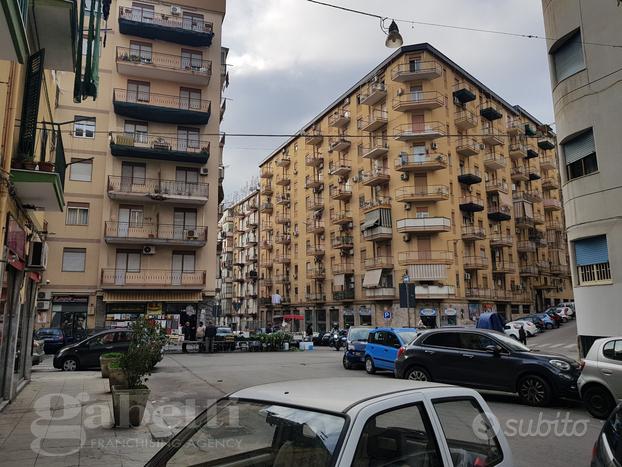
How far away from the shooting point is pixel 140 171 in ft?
109

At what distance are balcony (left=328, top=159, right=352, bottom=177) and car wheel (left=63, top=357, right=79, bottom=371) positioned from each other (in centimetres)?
3680

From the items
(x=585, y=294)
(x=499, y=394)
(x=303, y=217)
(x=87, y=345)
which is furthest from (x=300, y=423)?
(x=303, y=217)

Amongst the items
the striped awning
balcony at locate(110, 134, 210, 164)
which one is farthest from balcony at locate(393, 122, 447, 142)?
the striped awning

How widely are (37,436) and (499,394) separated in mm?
10382

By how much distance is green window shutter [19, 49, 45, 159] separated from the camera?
9.19 m

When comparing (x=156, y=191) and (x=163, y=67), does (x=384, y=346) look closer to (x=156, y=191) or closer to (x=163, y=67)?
(x=156, y=191)

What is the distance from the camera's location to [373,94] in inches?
1822

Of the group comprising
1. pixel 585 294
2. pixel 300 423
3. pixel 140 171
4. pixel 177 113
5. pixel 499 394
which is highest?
pixel 177 113

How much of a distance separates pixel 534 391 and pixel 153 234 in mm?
26807

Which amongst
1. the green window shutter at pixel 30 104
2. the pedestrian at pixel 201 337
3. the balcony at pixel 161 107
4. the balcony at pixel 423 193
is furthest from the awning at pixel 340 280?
the green window shutter at pixel 30 104

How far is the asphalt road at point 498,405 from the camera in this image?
280 inches

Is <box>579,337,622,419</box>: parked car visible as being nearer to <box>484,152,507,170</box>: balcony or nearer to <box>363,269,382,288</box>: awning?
<box>363,269,382,288</box>: awning

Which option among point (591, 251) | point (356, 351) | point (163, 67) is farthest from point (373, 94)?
point (356, 351)

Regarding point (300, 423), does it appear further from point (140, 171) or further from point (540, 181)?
point (540, 181)
